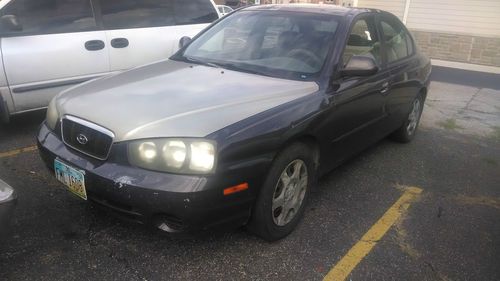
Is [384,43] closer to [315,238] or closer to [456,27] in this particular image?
[315,238]

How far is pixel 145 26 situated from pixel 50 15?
114 centimetres

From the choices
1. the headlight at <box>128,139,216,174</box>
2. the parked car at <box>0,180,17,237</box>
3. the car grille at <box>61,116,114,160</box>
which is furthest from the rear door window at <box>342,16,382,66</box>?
the parked car at <box>0,180,17,237</box>

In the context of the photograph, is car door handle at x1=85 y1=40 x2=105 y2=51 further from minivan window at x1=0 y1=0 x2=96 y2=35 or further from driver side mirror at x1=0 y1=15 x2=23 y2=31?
driver side mirror at x1=0 y1=15 x2=23 y2=31

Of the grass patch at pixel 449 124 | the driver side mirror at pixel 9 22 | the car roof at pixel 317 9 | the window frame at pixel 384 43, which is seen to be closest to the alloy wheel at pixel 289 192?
the car roof at pixel 317 9

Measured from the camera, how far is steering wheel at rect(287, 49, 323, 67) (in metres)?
3.35

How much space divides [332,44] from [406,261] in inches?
64.8

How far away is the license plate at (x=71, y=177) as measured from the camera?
261 centimetres

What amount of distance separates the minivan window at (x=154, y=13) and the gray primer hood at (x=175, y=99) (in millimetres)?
2044

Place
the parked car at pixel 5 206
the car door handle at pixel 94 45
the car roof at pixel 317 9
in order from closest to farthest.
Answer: the parked car at pixel 5 206
the car roof at pixel 317 9
the car door handle at pixel 94 45

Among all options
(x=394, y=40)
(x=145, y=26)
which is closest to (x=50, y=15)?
(x=145, y=26)

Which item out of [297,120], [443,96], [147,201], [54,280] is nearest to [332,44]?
[297,120]

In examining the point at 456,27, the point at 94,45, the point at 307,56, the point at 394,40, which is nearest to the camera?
the point at 307,56

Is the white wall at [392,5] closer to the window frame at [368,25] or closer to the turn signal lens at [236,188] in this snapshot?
the window frame at [368,25]

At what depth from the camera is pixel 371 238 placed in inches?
124
